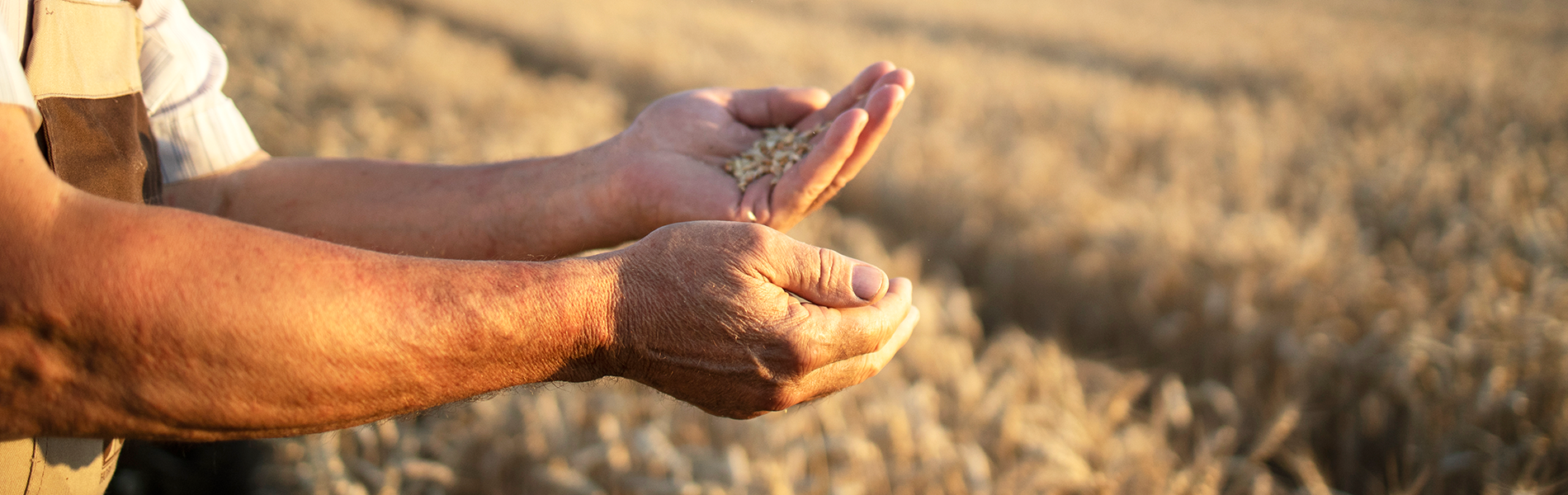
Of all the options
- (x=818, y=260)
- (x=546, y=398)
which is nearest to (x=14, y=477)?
(x=818, y=260)

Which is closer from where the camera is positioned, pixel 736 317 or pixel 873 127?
pixel 736 317

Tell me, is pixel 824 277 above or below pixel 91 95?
below

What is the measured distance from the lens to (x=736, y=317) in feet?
Answer: 3.66

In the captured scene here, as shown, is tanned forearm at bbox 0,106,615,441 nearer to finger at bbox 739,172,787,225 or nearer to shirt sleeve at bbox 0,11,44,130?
shirt sleeve at bbox 0,11,44,130

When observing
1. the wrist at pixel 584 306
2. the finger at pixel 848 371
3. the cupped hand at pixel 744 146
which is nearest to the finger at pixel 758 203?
the cupped hand at pixel 744 146

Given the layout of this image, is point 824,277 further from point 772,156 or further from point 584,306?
point 772,156

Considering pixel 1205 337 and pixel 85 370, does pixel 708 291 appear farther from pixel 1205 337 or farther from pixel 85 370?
pixel 1205 337

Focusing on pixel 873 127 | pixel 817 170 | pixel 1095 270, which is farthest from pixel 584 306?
pixel 1095 270

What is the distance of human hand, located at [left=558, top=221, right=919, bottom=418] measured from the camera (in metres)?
1.11

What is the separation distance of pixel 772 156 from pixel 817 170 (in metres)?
0.23

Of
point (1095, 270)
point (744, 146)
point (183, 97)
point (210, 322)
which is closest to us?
point (210, 322)

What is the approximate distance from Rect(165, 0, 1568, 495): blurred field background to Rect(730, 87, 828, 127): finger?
0.91m

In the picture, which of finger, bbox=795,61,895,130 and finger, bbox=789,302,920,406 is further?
finger, bbox=795,61,895,130

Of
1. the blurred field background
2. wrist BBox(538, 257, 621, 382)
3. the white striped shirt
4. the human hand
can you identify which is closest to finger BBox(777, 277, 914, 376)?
the human hand
